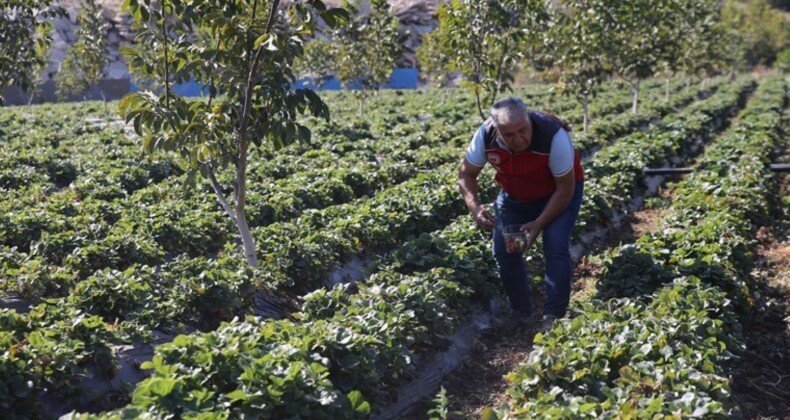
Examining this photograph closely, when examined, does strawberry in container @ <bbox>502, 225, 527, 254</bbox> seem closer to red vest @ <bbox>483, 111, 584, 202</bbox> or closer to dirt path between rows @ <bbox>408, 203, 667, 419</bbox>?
red vest @ <bbox>483, 111, 584, 202</bbox>

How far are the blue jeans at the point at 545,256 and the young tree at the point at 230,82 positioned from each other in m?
1.64

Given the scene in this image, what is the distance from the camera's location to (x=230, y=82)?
6.07 metres

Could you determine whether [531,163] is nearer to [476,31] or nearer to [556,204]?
[556,204]

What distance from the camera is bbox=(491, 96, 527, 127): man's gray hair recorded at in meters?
5.02

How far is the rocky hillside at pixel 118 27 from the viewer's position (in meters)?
58.0

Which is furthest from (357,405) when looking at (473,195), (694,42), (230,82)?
(694,42)

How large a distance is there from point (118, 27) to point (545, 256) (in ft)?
204

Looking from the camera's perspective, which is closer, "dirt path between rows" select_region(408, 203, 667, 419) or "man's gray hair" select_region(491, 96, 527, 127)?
"dirt path between rows" select_region(408, 203, 667, 419)

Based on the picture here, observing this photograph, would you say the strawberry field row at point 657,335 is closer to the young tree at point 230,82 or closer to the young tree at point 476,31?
the young tree at point 230,82

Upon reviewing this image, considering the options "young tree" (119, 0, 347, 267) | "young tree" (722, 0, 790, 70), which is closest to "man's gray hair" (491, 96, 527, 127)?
"young tree" (119, 0, 347, 267)

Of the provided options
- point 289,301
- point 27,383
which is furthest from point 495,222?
point 27,383

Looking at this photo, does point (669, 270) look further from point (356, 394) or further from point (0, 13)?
point (0, 13)

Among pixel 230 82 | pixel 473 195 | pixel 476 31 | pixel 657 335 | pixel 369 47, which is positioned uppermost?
pixel 230 82

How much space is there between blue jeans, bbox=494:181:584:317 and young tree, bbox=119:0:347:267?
164cm
